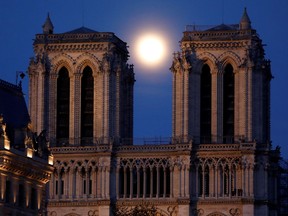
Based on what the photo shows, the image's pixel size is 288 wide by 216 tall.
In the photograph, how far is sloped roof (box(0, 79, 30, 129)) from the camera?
118 metres

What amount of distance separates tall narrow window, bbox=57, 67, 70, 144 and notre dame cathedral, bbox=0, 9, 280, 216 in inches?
3.7

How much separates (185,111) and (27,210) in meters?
44.0

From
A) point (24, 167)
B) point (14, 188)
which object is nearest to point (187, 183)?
point (24, 167)

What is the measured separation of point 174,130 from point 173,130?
0.50 feet

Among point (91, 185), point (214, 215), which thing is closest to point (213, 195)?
point (214, 215)

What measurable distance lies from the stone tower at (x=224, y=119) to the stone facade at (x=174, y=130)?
3.6 inches

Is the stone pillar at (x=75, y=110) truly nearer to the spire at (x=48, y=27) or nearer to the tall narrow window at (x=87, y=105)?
the tall narrow window at (x=87, y=105)

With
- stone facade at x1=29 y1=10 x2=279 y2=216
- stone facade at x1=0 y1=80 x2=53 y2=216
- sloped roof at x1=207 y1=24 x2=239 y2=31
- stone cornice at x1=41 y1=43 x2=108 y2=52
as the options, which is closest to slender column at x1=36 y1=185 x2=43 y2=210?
stone facade at x1=0 y1=80 x2=53 y2=216

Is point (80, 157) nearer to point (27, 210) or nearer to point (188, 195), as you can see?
point (188, 195)

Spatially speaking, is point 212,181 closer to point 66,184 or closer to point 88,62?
point 66,184

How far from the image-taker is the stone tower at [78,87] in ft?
525

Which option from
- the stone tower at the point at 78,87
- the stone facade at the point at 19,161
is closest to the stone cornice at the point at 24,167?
the stone facade at the point at 19,161

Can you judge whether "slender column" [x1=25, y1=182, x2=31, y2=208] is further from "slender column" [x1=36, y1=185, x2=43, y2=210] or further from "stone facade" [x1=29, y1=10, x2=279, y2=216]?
"stone facade" [x1=29, y1=10, x2=279, y2=216]

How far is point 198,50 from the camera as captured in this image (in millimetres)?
159125
